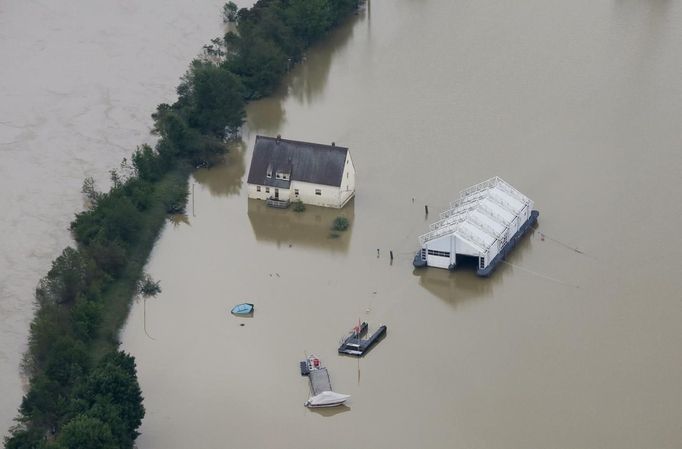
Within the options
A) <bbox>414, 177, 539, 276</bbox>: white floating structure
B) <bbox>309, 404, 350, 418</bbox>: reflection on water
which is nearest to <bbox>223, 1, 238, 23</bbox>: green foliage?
<bbox>414, 177, 539, 276</bbox>: white floating structure

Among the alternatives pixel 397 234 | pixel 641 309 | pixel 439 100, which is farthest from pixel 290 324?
pixel 439 100

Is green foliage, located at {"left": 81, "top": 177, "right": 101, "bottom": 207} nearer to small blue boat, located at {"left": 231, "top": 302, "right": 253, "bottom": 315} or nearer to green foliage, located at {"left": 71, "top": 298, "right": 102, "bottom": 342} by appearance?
green foliage, located at {"left": 71, "top": 298, "right": 102, "bottom": 342}

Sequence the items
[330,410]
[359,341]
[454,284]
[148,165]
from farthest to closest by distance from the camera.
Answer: [148,165] < [454,284] < [359,341] < [330,410]

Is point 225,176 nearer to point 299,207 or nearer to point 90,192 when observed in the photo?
point 299,207

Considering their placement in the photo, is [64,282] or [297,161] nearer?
[64,282]

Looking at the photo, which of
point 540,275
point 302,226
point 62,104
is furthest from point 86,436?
point 62,104

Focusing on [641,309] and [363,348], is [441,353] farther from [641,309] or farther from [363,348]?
[641,309]
